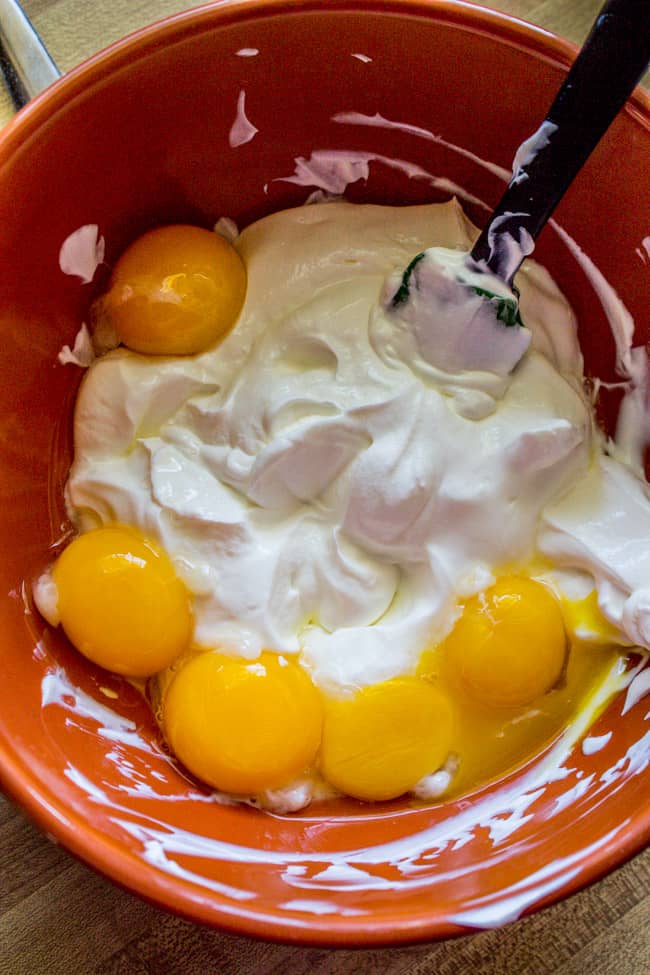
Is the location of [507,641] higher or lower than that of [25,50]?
lower

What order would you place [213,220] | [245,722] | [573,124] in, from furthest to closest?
[213,220] < [245,722] < [573,124]

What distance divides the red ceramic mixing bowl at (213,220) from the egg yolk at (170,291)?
1.7 inches

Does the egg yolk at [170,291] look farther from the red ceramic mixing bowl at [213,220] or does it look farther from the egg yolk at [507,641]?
the egg yolk at [507,641]

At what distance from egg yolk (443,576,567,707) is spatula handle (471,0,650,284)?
46 centimetres

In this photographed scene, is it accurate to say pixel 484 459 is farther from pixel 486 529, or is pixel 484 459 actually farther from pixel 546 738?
pixel 546 738

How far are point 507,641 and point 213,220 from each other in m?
0.79

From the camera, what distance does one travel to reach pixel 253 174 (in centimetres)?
134

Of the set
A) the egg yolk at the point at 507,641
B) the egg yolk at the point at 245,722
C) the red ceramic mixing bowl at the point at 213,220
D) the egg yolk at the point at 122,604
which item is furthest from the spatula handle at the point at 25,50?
the egg yolk at the point at 507,641

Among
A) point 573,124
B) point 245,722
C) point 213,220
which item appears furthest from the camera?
point 213,220

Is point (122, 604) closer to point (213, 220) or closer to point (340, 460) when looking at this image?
point (340, 460)

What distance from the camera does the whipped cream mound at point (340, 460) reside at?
49.3 inches

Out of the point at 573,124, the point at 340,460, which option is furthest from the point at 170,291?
the point at 573,124

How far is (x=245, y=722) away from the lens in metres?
1.21

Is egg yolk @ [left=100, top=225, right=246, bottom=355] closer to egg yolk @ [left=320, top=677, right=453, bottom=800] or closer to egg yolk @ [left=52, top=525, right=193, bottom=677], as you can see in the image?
egg yolk @ [left=52, top=525, right=193, bottom=677]
